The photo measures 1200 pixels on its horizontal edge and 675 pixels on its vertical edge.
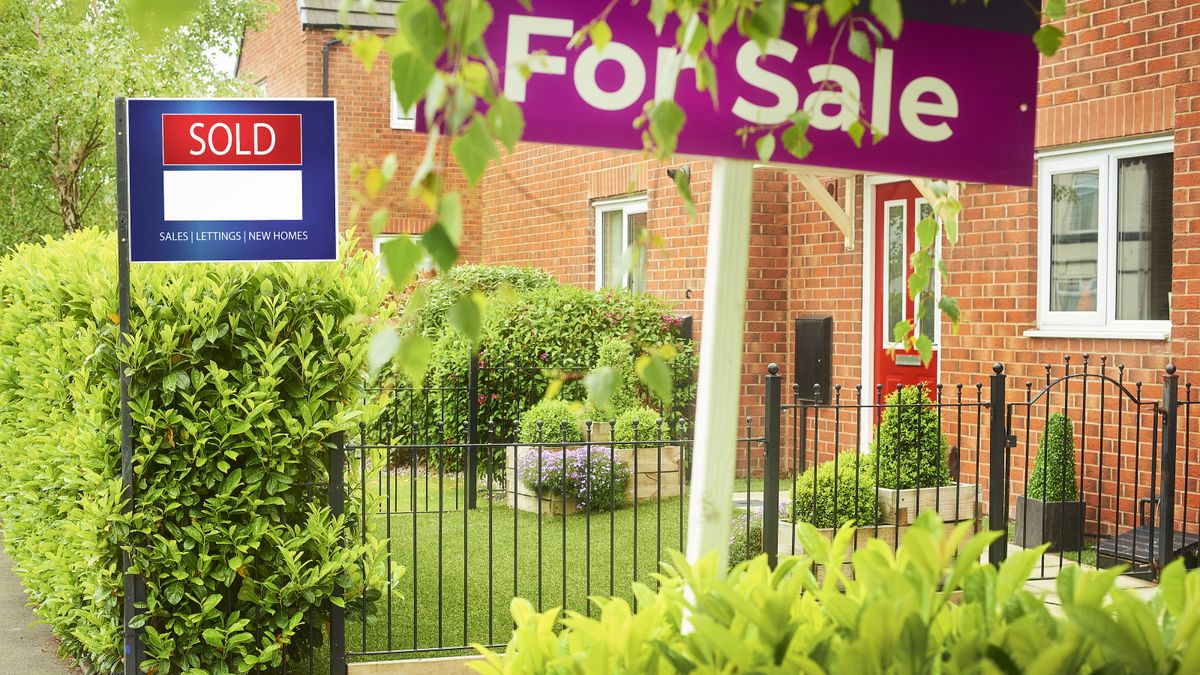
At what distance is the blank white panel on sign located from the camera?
4723 millimetres

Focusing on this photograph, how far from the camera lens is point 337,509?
203 inches

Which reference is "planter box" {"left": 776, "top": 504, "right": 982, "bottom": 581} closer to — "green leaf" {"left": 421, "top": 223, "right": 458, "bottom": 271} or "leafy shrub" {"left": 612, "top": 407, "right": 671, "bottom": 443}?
"leafy shrub" {"left": 612, "top": 407, "right": 671, "bottom": 443}

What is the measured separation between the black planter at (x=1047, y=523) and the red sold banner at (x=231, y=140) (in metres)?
5.10

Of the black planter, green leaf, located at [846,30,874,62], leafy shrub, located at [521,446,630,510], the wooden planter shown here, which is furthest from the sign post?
the wooden planter

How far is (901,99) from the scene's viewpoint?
2.38m

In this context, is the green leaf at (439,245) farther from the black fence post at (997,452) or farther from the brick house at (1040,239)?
the black fence post at (997,452)

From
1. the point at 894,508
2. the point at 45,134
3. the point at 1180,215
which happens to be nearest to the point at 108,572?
the point at 894,508

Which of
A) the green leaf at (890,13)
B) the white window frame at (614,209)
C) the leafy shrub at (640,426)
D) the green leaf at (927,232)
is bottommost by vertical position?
the leafy shrub at (640,426)

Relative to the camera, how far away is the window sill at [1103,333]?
8.00 metres

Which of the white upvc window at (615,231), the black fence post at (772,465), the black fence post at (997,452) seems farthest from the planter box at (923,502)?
the white upvc window at (615,231)

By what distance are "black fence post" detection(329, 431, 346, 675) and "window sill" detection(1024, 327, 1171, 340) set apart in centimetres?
552

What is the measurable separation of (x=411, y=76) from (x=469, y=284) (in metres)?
12.4

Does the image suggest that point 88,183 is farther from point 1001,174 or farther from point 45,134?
point 1001,174

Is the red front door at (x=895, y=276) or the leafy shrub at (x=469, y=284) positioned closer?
the red front door at (x=895, y=276)
